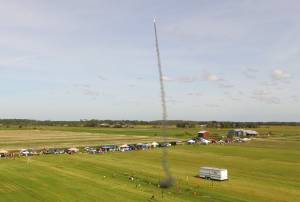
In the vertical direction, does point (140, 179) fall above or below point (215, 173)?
below

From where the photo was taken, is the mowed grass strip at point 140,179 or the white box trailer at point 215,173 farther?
the white box trailer at point 215,173

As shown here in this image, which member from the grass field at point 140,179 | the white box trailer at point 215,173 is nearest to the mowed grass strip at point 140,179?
the grass field at point 140,179

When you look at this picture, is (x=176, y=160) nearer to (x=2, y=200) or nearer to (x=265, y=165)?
(x=265, y=165)

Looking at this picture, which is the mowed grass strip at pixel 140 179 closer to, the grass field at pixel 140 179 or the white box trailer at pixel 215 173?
the grass field at pixel 140 179

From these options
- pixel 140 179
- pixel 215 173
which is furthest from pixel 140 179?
pixel 215 173

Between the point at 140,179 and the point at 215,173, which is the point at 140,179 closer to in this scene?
the point at 140,179

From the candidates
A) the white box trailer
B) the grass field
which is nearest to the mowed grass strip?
the grass field

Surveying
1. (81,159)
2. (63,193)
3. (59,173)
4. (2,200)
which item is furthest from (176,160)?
(2,200)
